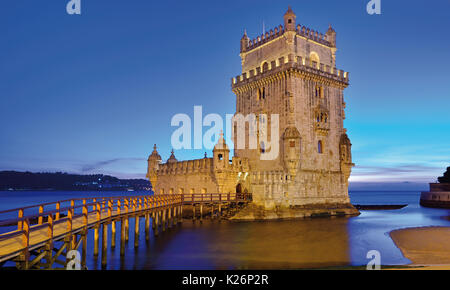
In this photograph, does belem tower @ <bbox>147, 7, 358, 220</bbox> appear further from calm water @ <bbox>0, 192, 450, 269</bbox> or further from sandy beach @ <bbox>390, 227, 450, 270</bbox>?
sandy beach @ <bbox>390, 227, 450, 270</bbox>

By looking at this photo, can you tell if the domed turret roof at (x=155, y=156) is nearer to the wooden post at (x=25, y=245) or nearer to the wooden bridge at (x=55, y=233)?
the wooden bridge at (x=55, y=233)

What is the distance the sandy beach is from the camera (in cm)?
1723

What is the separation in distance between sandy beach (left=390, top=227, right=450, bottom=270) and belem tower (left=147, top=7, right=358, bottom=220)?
1030cm

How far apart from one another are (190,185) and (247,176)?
689 centimetres

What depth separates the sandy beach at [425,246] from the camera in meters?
17.2

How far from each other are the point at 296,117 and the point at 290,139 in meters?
2.60

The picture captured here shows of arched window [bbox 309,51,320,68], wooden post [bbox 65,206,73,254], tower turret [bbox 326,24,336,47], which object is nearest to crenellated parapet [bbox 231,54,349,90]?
arched window [bbox 309,51,320,68]

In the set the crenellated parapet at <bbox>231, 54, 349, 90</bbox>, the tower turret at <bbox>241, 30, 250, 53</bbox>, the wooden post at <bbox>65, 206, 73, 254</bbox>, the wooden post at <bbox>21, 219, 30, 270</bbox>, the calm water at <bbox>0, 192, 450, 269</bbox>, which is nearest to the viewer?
the wooden post at <bbox>21, 219, 30, 270</bbox>

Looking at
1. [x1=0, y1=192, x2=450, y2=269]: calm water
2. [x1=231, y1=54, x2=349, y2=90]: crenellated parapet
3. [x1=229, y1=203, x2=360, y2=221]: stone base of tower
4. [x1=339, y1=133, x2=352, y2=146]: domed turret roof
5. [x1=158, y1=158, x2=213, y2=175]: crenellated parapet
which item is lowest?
[x1=0, y1=192, x2=450, y2=269]: calm water

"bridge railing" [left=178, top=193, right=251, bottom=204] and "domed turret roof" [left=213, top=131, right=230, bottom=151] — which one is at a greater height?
"domed turret roof" [left=213, top=131, right=230, bottom=151]

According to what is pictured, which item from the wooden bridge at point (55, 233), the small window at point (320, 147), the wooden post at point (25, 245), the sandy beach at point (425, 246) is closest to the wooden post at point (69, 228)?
the wooden bridge at point (55, 233)

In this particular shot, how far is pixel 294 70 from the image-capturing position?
117 feet
